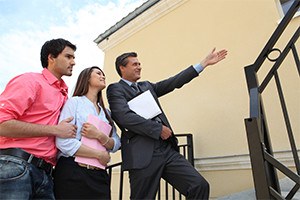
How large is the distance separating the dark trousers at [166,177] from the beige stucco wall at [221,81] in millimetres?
1275

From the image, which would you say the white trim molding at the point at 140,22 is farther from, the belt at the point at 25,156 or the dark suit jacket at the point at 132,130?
the belt at the point at 25,156

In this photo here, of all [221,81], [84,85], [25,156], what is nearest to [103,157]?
[25,156]

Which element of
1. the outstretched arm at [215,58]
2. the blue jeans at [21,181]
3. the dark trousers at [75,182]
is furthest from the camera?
the outstretched arm at [215,58]

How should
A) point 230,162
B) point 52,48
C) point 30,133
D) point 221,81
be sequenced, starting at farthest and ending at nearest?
1. point 221,81
2. point 230,162
3. point 52,48
4. point 30,133

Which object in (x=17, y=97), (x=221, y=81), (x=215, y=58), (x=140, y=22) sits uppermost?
(x=140, y=22)

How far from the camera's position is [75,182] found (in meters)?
1.35

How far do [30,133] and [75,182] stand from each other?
0.36 metres

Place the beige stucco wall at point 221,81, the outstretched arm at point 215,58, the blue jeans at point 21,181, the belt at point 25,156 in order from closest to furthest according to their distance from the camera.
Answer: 1. the blue jeans at point 21,181
2. the belt at point 25,156
3. the outstretched arm at point 215,58
4. the beige stucco wall at point 221,81

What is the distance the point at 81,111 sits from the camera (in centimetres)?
155

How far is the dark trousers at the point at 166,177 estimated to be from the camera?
156cm

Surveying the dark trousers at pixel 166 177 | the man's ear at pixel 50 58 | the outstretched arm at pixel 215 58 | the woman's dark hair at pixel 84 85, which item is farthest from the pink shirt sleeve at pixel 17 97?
the outstretched arm at pixel 215 58

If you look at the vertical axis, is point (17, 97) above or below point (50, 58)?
below

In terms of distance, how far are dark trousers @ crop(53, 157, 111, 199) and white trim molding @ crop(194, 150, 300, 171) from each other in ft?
5.64

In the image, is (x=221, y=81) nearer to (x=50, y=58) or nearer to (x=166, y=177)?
(x=166, y=177)
